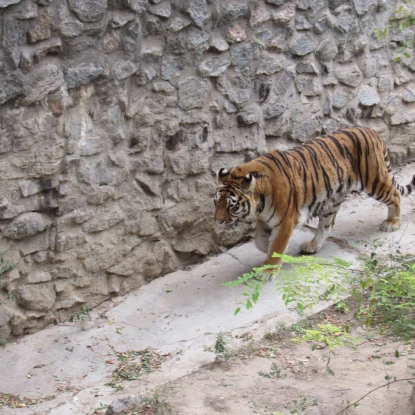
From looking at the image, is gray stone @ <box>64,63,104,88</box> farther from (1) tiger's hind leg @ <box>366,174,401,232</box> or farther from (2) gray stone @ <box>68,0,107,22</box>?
(1) tiger's hind leg @ <box>366,174,401,232</box>

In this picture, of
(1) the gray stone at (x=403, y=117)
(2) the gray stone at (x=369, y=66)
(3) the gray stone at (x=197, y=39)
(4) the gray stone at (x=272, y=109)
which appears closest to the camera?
(3) the gray stone at (x=197, y=39)

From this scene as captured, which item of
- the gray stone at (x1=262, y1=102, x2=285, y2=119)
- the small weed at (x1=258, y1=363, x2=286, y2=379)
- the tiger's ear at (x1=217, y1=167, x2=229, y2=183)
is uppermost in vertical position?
the gray stone at (x1=262, y1=102, x2=285, y2=119)

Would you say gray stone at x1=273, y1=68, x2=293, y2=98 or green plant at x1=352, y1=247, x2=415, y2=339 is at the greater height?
gray stone at x1=273, y1=68, x2=293, y2=98

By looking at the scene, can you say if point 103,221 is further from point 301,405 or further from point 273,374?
point 301,405

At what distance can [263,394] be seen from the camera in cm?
479

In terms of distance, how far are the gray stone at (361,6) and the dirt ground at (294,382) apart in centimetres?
361

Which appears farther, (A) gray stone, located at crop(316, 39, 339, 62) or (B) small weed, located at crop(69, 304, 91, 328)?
(A) gray stone, located at crop(316, 39, 339, 62)

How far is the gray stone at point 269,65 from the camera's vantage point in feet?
21.9

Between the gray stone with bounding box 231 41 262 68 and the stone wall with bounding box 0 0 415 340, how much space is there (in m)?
0.01

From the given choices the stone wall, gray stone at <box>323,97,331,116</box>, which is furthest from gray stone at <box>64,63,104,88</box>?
gray stone at <box>323,97,331,116</box>

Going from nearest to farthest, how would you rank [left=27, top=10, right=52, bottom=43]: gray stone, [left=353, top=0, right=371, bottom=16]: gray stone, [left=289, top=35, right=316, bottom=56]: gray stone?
[left=27, top=10, right=52, bottom=43]: gray stone → [left=289, top=35, right=316, bottom=56]: gray stone → [left=353, top=0, right=371, bottom=16]: gray stone

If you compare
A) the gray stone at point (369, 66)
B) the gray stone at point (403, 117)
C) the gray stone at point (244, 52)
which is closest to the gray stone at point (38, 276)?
the gray stone at point (244, 52)

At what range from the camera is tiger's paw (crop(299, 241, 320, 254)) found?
6906 mm

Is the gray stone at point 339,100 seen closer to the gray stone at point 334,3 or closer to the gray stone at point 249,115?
the gray stone at point 334,3
